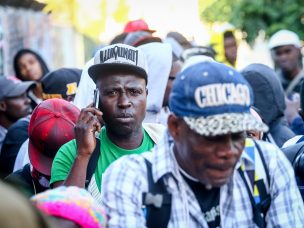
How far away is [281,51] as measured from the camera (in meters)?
10.0

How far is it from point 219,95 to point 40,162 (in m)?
2.00

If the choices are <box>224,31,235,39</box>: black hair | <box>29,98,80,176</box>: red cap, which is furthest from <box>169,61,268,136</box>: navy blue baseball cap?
<box>224,31,235,39</box>: black hair

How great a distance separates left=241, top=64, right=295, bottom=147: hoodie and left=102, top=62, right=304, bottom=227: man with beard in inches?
126

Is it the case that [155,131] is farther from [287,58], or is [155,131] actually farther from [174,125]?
[287,58]

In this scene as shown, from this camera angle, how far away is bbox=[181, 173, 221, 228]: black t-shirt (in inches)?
115

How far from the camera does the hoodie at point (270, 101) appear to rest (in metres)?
6.23

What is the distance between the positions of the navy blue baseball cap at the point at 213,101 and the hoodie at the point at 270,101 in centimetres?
336

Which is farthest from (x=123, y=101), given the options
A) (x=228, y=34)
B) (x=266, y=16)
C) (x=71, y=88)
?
(x=266, y=16)

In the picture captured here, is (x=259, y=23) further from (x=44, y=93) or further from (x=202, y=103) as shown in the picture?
(x=202, y=103)

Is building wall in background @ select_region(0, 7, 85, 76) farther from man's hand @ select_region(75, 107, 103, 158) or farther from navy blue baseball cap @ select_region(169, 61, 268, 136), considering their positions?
navy blue baseball cap @ select_region(169, 61, 268, 136)

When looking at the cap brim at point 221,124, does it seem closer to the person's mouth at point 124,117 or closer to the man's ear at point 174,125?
the man's ear at point 174,125

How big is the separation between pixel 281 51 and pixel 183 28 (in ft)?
16.5

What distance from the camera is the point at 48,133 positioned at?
4547 mm

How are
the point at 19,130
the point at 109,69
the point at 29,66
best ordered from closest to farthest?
1. the point at 109,69
2. the point at 19,130
3. the point at 29,66
